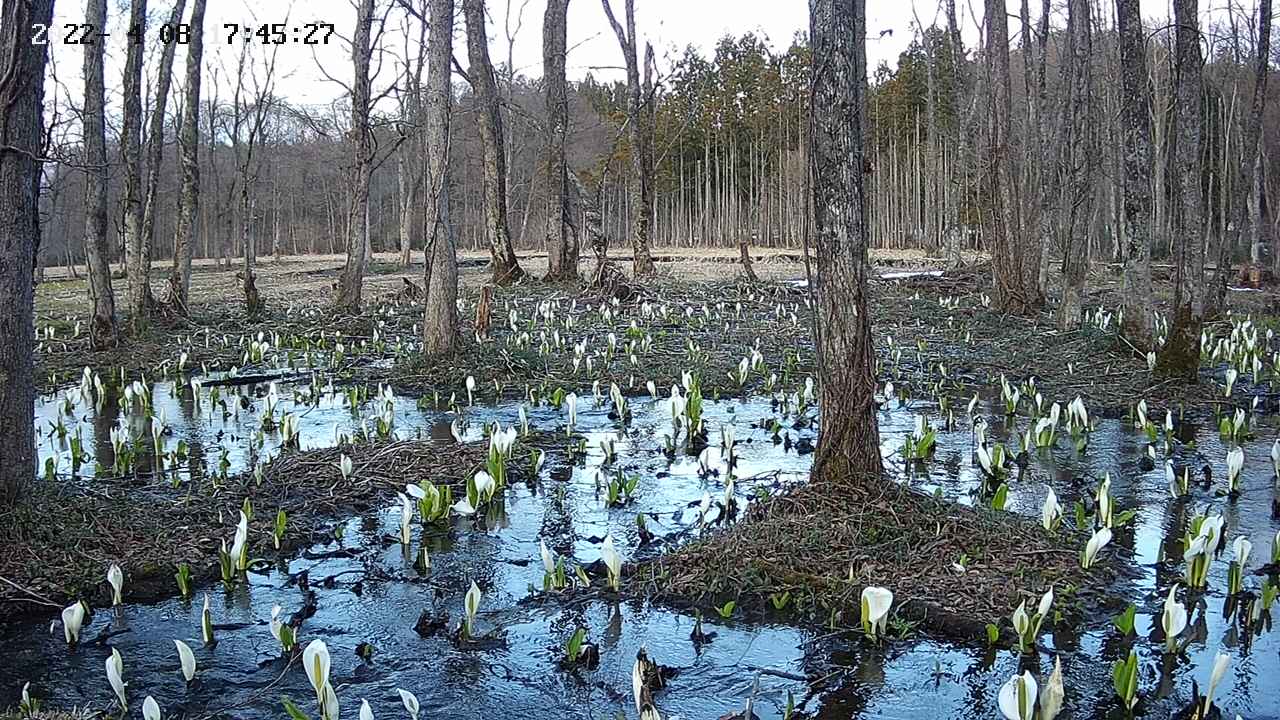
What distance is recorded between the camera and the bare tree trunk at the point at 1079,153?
508 inches

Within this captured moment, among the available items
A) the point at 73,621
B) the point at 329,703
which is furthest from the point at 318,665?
the point at 73,621

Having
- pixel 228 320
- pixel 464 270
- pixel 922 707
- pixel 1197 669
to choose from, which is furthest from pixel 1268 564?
pixel 464 270

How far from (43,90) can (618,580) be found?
13.0 feet

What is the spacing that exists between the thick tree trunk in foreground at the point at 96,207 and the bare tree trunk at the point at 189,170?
8.66ft

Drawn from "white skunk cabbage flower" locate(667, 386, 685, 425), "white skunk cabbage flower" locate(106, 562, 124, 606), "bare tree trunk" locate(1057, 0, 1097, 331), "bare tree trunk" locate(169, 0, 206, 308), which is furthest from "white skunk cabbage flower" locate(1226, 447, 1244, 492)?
"bare tree trunk" locate(169, 0, 206, 308)

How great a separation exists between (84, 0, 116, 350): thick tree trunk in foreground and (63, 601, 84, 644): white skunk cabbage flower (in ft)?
31.6

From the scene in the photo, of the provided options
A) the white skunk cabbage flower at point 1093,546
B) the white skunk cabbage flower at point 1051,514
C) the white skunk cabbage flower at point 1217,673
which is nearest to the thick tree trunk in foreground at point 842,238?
the white skunk cabbage flower at point 1051,514

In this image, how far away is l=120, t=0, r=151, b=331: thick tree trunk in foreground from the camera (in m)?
14.3

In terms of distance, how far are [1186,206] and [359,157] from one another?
1140 centimetres

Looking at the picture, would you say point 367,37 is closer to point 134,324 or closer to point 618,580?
point 134,324

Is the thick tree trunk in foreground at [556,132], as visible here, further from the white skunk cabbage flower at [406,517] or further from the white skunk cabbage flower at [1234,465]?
the white skunk cabbage flower at [1234,465]

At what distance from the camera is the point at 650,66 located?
93.5 ft

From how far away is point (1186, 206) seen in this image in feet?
35.3

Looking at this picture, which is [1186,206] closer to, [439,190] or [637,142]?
[439,190]
